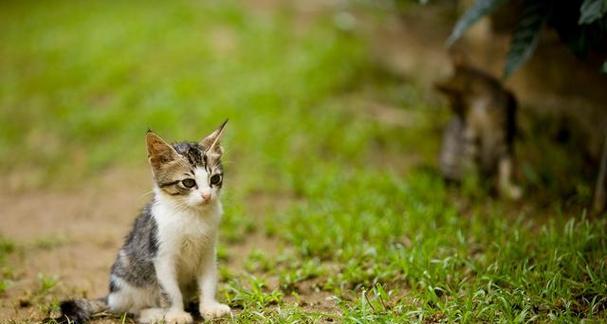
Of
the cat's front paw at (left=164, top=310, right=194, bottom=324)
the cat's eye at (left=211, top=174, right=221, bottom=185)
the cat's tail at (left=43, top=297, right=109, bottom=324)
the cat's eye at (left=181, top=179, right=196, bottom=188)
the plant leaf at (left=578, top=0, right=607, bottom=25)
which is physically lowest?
the cat's front paw at (left=164, top=310, right=194, bottom=324)

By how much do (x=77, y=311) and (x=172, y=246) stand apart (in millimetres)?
723

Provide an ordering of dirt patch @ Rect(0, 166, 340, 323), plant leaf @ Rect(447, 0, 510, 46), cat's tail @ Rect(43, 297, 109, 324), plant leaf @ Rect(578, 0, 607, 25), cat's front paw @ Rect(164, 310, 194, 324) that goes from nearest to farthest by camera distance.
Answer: cat's front paw @ Rect(164, 310, 194, 324), cat's tail @ Rect(43, 297, 109, 324), plant leaf @ Rect(578, 0, 607, 25), dirt patch @ Rect(0, 166, 340, 323), plant leaf @ Rect(447, 0, 510, 46)

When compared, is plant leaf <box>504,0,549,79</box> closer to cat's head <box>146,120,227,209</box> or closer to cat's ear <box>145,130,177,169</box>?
cat's head <box>146,120,227,209</box>

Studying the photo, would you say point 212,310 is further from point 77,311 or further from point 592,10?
point 592,10

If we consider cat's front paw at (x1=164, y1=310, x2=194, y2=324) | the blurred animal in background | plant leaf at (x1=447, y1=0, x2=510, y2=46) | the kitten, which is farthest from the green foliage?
cat's front paw at (x1=164, y1=310, x2=194, y2=324)

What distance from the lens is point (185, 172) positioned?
3779mm

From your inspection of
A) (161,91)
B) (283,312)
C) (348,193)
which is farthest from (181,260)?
(161,91)

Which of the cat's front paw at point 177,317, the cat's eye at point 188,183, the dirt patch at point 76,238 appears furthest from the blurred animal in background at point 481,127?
the cat's front paw at point 177,317

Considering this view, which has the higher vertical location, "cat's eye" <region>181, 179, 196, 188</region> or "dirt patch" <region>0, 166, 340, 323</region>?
"cat's eye" <region>181, 179, 196, 188</region>

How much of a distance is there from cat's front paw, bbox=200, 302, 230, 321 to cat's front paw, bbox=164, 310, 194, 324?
89 mm

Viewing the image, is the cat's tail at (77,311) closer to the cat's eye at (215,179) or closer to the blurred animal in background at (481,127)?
the cat's eye at (215,179)

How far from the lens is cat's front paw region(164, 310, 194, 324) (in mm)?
3770

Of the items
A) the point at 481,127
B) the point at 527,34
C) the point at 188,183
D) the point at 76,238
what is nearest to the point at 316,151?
the point at 481,127

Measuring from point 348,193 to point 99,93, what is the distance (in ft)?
14.0
